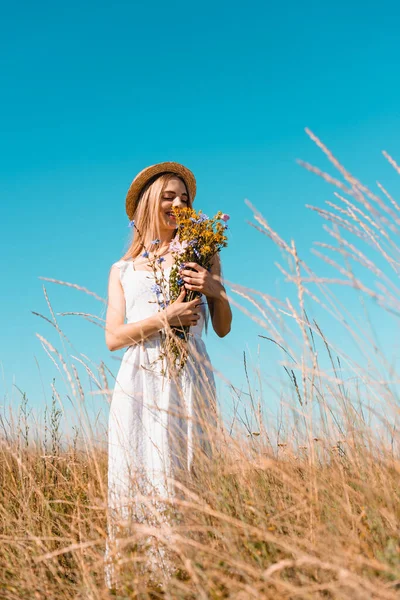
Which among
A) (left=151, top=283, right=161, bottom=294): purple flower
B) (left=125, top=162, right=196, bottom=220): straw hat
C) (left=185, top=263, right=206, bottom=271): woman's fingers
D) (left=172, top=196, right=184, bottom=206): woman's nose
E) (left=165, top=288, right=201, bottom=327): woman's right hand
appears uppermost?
(left=125, top=162, right=196, bottom=220): straw hat

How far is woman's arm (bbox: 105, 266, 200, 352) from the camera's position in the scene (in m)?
2.70

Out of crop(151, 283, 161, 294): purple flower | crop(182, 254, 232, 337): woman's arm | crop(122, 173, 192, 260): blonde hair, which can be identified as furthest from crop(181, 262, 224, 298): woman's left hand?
crop(122, 173, 192, 260): blonde hair

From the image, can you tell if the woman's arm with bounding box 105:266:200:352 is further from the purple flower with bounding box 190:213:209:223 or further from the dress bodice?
the purple flower with bounding box 190:213:209:223

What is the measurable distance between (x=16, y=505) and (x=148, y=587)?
182 centimetres

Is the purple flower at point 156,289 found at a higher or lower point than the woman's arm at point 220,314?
higher

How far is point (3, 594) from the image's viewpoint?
205cm

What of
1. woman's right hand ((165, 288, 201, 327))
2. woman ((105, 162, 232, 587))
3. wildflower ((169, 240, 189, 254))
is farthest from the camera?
wildflower ((169, 240, 189, 254))

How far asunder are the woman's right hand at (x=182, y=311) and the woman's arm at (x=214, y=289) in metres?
0.07

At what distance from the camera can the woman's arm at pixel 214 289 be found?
9.02 feet

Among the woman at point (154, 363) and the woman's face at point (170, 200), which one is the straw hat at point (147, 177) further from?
the woman's face at point (170, 200)

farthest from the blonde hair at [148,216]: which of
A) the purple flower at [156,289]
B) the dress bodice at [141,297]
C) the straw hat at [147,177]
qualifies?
the purple flower at [156,289]

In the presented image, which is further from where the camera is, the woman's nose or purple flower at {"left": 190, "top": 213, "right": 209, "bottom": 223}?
the woman's nose

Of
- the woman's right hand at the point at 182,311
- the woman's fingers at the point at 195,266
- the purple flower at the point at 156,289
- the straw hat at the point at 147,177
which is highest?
the straw hat at the point at 147,177

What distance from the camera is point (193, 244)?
2834 mm
